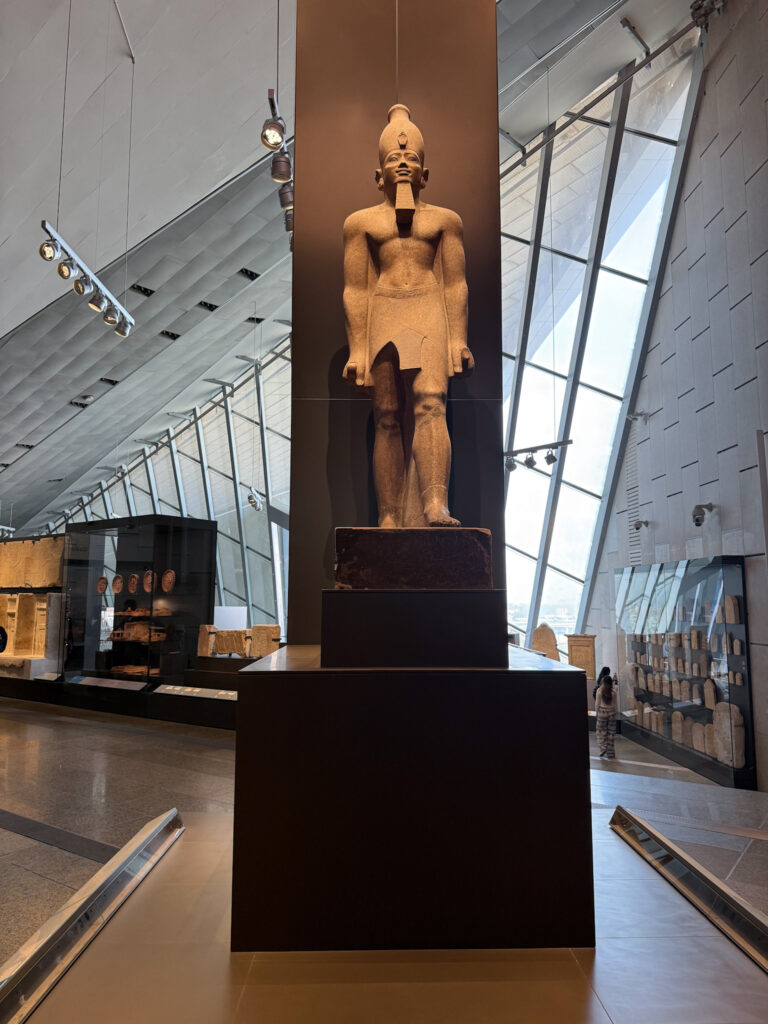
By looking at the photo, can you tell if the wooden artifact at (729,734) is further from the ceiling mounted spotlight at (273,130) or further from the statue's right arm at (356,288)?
the ceiling mounted spotlight at (273,130)

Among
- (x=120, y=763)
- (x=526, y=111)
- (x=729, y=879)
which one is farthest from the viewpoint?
(x=526, y=111)

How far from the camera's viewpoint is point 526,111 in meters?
11.1

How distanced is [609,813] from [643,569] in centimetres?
659

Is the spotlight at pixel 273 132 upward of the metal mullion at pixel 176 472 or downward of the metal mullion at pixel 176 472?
downward

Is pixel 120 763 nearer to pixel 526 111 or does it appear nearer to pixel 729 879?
pixel 729 879

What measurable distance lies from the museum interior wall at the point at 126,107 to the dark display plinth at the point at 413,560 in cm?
718

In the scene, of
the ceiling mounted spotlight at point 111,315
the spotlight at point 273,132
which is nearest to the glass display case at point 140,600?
the ceiling mounted spotlight at point 111,315

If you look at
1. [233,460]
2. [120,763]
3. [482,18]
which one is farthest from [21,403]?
[482,18]

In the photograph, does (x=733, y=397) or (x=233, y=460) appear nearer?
(x=733, y=397)

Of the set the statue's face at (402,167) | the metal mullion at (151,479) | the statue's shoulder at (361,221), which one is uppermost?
the metal mullion at (151,479)

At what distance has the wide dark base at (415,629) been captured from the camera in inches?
97.5

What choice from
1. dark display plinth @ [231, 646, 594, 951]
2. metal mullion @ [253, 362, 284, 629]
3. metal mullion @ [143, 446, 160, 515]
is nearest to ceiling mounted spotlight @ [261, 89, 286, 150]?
dark display plinth @ [231, 646, 594, 951]

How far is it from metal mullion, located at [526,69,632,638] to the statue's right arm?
896cm

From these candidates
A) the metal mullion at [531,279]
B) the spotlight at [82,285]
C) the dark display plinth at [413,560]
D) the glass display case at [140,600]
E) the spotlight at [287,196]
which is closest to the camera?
the dark display plinth at [413,560]
